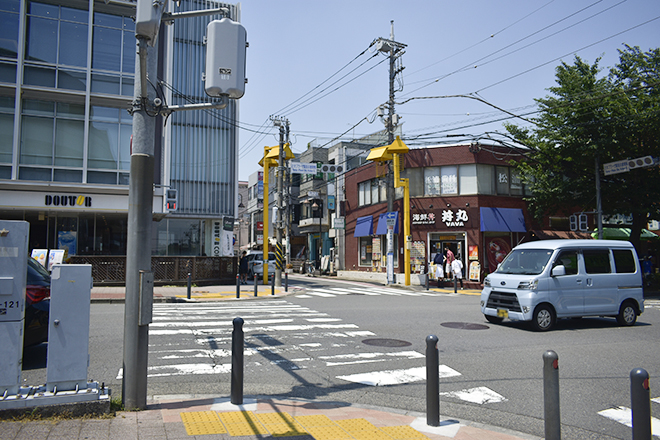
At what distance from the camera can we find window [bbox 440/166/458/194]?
2923 centimetres

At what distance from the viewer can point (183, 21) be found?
29375 mm

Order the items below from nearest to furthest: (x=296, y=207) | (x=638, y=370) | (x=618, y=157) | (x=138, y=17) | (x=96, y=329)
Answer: (x=638, y=370) → (x=138, y=17) → (x=96, y=329) → (x=618, y=157) → (x=296, y=207)

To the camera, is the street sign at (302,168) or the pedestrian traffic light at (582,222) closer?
the pedestrian traffic light at (582,222)

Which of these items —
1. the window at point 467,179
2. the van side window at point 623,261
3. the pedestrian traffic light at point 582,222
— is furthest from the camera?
the window at point 467,179

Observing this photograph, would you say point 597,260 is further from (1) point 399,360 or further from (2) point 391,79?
(2) point 391,79

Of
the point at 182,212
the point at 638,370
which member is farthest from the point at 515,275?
the point at 182,212

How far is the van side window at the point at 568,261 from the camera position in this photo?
11.8 metres

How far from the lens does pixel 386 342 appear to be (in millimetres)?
9820

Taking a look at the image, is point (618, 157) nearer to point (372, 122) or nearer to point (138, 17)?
point (372, 122)

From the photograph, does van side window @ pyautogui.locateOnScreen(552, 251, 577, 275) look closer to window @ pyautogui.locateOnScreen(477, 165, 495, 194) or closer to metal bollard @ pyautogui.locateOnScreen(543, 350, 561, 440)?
metal bollard @ pyautogui.locateOnScreen(543, 350, 561, 440)

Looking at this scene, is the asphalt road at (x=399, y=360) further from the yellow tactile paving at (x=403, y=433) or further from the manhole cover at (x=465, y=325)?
the yellow tactile paving at (x=403, y=433)

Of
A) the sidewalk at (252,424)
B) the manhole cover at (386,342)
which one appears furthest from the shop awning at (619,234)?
the sidewalk at (252,424)

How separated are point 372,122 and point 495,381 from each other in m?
23.0

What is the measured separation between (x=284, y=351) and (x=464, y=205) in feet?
71.7
